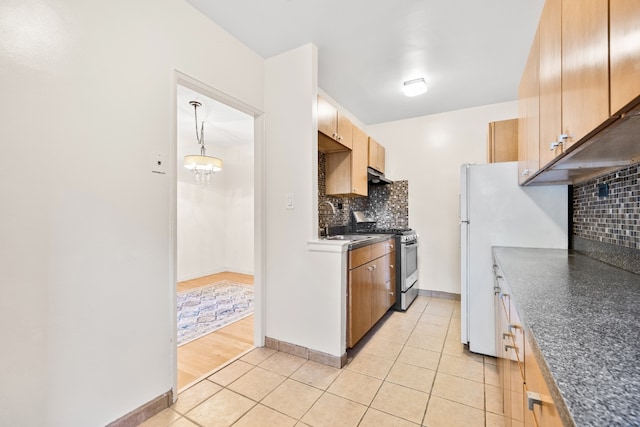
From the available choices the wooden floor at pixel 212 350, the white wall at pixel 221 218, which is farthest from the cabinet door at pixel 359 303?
the white wall at pixel 221 218

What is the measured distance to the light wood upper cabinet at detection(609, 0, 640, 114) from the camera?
0.60 metres

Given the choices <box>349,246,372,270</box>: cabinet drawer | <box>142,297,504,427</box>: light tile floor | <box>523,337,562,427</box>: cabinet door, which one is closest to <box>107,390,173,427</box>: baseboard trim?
<box>142,297,504,427</box>: light tile floor

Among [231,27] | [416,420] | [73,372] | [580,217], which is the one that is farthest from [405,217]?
[73,372]

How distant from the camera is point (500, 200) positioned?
2.21 m

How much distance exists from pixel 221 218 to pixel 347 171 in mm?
3363

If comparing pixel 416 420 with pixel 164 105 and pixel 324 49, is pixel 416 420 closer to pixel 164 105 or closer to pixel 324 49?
pixel 164 105

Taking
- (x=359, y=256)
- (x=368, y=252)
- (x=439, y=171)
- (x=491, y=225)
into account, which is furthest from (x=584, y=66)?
(x=439, y=171)

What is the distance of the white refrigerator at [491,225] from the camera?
2.08 meters

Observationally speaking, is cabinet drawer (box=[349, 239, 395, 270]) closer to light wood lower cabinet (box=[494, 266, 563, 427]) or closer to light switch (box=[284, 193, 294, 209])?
light switch (box=[284, 193, 294, 209])

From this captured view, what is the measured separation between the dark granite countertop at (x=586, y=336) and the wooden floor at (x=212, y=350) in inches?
80.7

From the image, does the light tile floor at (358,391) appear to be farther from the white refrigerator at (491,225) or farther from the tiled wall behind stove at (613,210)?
the tiled wall behind stove at (613,210)

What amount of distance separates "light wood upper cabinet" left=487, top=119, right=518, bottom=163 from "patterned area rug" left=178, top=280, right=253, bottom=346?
3145 millimetres

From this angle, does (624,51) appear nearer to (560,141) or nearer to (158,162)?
(560,141)

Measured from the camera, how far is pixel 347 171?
3.04 meters
